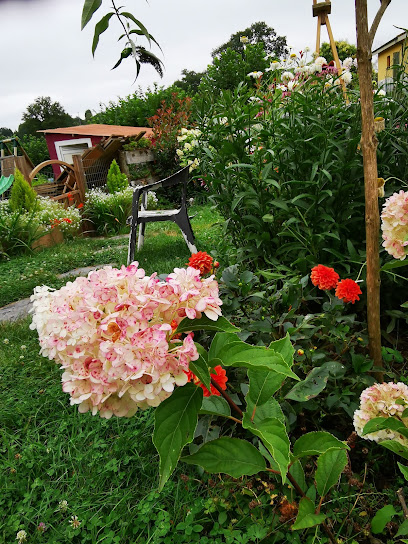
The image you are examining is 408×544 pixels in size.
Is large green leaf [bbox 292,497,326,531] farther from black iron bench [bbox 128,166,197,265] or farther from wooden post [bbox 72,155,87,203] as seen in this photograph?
wooden post [bbox 72,155,87,203]

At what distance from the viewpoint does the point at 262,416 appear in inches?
36.8

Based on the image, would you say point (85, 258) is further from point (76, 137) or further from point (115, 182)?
point (76, 137)

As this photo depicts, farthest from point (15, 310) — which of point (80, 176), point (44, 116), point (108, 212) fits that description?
point (44, 116)

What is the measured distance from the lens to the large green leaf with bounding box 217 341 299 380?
2.20ft

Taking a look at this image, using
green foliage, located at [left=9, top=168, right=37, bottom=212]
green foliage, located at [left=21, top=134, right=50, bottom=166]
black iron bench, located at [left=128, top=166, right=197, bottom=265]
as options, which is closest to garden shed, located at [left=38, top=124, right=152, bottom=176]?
green foliage, located at [left=9, top=168, right=37, bottom=212]

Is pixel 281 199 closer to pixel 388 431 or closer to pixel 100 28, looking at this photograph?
pixel 388 431

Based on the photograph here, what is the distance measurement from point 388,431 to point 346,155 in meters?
1.25

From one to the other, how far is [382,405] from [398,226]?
503 mm

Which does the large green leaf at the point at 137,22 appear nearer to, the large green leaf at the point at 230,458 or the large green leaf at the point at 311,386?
the large green leaf at the point at 230,458

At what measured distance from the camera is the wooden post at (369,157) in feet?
3.50

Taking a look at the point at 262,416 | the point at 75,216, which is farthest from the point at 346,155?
the point at 75,216

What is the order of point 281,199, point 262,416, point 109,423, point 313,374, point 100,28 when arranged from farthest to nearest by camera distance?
point 281,199, point 109,423, point 313,374, point 262,416, point 100,28

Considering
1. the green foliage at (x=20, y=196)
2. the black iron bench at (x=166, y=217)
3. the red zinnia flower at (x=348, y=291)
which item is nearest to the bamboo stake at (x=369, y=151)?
the red zinnia flower at (x=348, y=291)

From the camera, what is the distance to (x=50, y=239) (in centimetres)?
532
